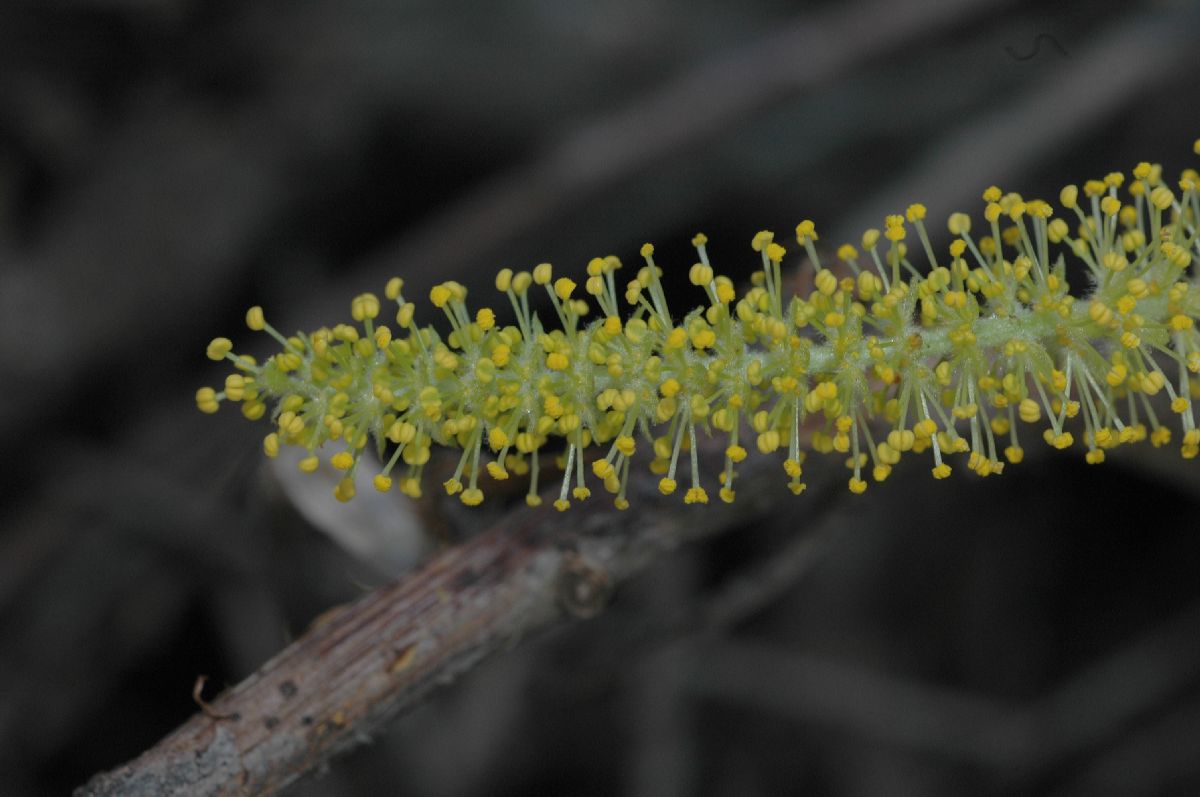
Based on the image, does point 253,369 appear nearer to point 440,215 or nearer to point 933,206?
point 440,215

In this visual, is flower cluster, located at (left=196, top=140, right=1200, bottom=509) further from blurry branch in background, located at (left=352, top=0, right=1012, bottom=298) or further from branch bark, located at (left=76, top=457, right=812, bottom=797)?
blurry branch in background, located at (left=352, top=0, right=1012, bottom=298)

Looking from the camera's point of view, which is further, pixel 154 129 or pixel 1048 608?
pixel 1048 608

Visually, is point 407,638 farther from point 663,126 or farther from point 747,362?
point 663,126

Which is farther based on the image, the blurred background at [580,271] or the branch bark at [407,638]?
the blurred background at [580,271]

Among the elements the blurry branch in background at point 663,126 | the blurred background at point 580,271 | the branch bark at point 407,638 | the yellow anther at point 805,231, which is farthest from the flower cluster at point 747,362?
the blurry branch in background at point 663,126

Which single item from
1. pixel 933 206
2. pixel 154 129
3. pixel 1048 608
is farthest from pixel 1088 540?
pixel 154 129

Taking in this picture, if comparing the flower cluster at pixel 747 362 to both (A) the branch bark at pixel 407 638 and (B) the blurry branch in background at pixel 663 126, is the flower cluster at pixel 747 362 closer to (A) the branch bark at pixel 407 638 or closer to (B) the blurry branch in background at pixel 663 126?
(A) the branch bark at pixel 407 638

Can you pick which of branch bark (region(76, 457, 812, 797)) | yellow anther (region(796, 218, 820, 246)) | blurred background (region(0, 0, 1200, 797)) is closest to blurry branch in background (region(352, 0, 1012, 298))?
blurred background (region(0, 0, 1200, 797))
